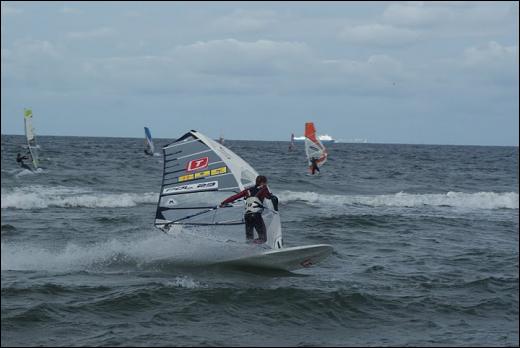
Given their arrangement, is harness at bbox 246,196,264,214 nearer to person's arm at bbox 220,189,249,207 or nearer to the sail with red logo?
person's arm at bbox 220,189,249,207

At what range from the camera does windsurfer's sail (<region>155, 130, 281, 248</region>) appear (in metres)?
10.3

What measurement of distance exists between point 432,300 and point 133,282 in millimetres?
4281

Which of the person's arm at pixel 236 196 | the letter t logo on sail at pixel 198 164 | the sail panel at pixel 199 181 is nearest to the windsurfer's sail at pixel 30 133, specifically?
the sail panel at pixel 199 181

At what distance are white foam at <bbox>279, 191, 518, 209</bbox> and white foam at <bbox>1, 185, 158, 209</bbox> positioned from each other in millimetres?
5309

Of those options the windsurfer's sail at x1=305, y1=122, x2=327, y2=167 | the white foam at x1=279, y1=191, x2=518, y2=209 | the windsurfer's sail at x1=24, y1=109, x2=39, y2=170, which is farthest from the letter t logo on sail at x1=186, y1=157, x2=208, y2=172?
the windsurfer's sail at x1=305, y1=122, x2=327, y2=167

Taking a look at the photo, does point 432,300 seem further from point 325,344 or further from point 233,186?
point 233,186

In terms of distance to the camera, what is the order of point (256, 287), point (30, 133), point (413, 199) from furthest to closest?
point (30, 133) < point (413, 199) < point (256, 287)

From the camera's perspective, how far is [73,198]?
21.0 m

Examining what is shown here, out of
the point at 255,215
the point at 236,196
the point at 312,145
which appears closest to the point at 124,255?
the point at 236,196

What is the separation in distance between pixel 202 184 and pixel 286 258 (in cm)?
176

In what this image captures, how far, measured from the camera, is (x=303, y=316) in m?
8.38

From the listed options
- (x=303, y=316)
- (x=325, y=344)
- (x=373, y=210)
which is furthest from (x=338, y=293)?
(x=373, y=210)

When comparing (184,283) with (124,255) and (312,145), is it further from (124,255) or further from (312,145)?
(312,145)

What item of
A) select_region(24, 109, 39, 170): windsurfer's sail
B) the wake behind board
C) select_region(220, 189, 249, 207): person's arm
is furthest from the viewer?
select_region(24, 109, 39, 170): windsurfer's sail
